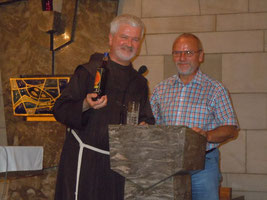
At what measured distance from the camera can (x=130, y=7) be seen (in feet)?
17.0

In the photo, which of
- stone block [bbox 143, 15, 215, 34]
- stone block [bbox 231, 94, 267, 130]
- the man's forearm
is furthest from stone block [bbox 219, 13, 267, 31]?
the man's forearm

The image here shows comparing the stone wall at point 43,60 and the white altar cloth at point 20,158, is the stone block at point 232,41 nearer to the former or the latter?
the stone wall at point 43,60

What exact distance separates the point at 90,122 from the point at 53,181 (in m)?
2.30

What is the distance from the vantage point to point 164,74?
504 centimetres

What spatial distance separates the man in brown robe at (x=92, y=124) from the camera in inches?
106

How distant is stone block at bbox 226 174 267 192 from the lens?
4.70 meters

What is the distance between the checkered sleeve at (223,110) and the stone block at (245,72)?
6.05 ft

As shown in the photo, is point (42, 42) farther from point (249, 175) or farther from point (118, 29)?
point (249, 175)

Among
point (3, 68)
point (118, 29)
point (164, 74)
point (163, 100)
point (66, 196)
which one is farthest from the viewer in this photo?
point (3, 68)

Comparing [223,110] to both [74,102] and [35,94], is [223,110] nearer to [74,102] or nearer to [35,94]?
[74,102]

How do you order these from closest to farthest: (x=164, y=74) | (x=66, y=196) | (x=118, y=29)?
(x=66, y=196), (x=118, y=29), (x=164, y=74)

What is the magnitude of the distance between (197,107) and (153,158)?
1075 millimetres

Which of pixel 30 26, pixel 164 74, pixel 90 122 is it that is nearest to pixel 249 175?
pixel 164 74

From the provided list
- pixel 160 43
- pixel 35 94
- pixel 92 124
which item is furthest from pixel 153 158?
pixel 35 94
